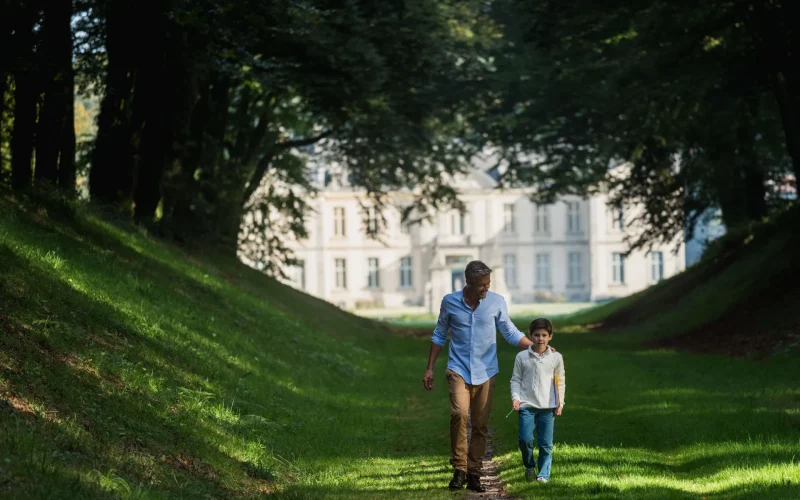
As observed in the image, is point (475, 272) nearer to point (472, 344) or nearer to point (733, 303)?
point (472, 344)

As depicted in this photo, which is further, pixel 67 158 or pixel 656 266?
pixel 656 266

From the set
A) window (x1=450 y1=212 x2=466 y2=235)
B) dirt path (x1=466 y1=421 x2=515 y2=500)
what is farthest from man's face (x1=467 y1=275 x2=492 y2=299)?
window (x1=450 y1=212 x2=466 y2=235)

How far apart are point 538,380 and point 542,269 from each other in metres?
86.4

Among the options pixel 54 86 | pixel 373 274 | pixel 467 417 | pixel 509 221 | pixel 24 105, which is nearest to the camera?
pixel 467 417

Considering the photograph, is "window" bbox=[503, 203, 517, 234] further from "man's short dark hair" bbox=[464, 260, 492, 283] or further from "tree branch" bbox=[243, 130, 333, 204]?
"man's short dark hair" bbox=[464, 260, 492, 283]

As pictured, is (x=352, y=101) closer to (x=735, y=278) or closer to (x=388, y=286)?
(x=735, y=278)

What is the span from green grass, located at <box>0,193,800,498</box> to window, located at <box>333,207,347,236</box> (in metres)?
74.2

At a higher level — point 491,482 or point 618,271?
point 618,271

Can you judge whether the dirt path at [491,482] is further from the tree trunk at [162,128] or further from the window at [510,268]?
the window at [510,268]

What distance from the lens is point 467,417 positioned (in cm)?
909

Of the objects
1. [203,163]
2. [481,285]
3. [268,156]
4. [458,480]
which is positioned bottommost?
[458,480]

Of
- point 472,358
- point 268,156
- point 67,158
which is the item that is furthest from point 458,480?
point 268,156

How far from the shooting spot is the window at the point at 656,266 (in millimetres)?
92062

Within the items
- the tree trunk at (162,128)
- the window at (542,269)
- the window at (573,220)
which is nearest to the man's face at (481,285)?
the tree trunk at (162,128)
